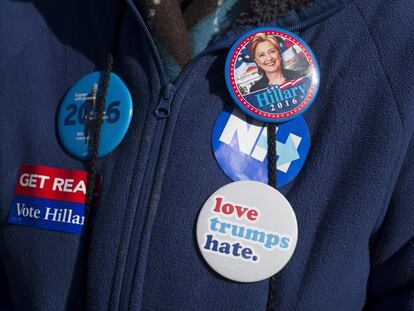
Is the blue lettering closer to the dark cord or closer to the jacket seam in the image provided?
the dark cord

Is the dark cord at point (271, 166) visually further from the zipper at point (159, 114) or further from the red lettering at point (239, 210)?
the zipper at point (159, 114)

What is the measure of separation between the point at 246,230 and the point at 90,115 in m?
0.30

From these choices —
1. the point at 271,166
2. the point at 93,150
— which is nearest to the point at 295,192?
the point at 271,166

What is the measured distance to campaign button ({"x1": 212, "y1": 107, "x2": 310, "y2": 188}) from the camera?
2.46ft

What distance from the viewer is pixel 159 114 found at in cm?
78

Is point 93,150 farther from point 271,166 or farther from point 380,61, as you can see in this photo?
point 380,61

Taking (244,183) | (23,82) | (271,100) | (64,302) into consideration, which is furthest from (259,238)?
(23,82)

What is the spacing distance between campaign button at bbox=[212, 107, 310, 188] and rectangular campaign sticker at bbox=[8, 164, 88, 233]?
0.22 m

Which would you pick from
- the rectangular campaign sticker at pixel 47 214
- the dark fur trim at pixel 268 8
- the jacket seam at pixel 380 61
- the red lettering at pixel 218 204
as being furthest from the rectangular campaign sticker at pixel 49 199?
the jacket seam at pixel 380 61

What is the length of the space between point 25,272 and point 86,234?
120 mm

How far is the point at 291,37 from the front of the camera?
761 millimetres

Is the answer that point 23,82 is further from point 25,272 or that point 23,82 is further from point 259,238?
point 259,238

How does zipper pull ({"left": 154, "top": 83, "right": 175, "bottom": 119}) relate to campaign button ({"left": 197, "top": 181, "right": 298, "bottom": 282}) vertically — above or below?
above

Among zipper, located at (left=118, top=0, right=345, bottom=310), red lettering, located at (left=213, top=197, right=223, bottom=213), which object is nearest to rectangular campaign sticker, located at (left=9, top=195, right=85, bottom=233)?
zipper, located at (left=118, top=0, right=345, bottom=310)
